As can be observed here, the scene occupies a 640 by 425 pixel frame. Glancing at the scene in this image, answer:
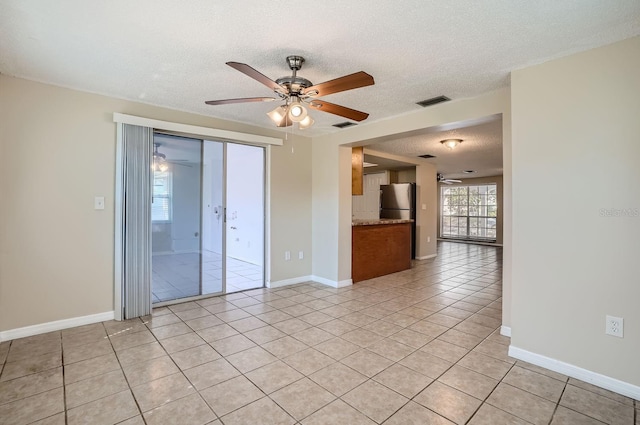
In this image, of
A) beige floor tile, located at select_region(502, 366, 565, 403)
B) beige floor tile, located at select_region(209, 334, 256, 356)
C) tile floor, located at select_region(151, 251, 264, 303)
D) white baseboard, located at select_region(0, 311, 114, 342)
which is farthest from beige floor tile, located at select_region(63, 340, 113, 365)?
beige floor tile, located at select_region(502, 366, 565, 403)

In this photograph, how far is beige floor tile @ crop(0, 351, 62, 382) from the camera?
217 centimetres

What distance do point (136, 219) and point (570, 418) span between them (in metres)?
3.93

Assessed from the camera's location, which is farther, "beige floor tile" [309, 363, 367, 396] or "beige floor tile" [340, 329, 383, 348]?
"beige floor tile" [340, 329, 383, 348]

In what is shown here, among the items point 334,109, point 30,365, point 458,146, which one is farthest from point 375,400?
point 458,146

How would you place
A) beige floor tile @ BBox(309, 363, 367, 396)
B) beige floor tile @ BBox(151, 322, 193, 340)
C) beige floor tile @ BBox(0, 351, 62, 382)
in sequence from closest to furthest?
beige floor tile @ BBox(309, 363, 367, 396)
beige floor tile @ BBox(0, 351, 62, 382)
beige floor tile @ BBox(151, 322, 193, 340)

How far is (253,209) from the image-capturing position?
6.06m

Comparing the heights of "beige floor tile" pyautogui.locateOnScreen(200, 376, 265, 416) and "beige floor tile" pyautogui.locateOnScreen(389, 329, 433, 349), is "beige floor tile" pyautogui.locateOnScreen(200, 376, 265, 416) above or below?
below

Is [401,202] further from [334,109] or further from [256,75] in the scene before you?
[256,75]

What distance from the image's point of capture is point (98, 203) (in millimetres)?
3137

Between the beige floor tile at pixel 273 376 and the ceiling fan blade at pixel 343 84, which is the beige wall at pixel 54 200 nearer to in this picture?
the beige floor tile at pixel 273 376

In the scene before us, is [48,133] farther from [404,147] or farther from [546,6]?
[404,147]

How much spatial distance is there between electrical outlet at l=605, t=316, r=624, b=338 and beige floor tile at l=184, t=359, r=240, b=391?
8.52ft

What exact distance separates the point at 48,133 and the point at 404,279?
4963 millimetres

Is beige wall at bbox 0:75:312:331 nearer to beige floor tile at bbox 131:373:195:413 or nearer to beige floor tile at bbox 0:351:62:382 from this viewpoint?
beige floor tile at bbox 0:351:62:382
